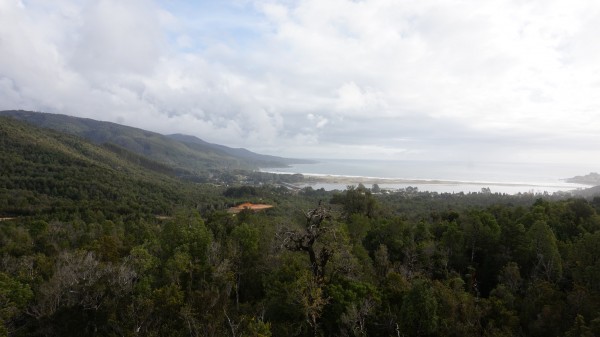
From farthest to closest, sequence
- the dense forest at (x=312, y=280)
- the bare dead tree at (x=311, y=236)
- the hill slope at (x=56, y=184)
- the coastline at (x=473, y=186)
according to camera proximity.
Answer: the coastline at (x=473, y=186) → the hill slope at (x=56, y=184) → the dense forest at (x=312, y=280) → the bare dead tree at (x=311, y=236)

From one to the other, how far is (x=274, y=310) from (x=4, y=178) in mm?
85241

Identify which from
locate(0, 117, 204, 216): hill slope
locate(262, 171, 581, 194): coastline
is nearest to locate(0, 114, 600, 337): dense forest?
locate(0, 117, 204, 216): hill slope

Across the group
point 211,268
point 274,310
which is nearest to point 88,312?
point 211,268

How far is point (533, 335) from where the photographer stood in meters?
17.7

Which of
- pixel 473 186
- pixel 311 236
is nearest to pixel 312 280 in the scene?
pixel 311 236

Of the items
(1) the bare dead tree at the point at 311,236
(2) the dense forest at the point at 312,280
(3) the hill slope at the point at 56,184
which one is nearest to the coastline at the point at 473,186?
(3) the hill slope at the point at 56,184

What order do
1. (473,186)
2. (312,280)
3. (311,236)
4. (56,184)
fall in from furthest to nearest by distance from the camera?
(473,186) → (56,184) → (312,280) → (311,236)

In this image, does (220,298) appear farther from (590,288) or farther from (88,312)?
(590,288)

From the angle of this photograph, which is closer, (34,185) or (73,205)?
(73,205)

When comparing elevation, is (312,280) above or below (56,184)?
above

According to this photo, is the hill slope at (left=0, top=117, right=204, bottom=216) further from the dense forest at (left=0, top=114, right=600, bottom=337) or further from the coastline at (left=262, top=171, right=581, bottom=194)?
the coastline at (left=262, top=171, right=581, bottom=194)

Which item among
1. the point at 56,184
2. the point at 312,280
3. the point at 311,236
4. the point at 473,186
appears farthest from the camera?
the point at 473,186

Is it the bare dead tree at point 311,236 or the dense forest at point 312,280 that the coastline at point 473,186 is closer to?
the dense forest at point 312,280

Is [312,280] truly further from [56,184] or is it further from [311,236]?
[56,184]
